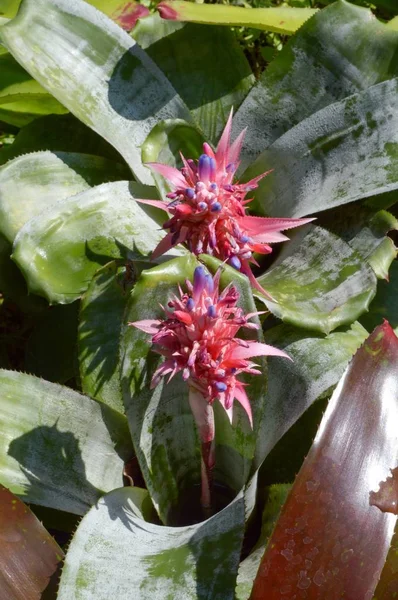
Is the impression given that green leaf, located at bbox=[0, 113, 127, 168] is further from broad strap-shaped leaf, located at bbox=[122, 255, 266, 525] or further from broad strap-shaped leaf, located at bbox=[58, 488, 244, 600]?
broad strap-shaped leaf, located at bbox=[58, 488, 244, 600]

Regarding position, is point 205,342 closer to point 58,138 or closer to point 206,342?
point 206,342

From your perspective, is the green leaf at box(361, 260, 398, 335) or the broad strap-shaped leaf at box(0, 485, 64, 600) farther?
the green leaf at box(361, 260, 398, 335)

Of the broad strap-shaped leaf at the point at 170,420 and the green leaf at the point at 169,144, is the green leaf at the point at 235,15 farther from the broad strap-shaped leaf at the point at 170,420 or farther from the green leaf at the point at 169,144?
the broad strap-shaped leaf at the point at 170,420

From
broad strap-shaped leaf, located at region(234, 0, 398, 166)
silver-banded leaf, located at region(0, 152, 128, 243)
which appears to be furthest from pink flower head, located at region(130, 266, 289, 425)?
broad strap-shaped leaf, located at region(234, 0, 398, 166)

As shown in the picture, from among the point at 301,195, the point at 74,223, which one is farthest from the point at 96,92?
the point at 301,195

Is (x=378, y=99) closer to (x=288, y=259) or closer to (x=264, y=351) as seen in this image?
(x=288, y=259)

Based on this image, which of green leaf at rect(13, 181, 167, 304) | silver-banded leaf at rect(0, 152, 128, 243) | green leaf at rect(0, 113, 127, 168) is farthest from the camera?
green leaf at rect(0, 113, 127, 168)
